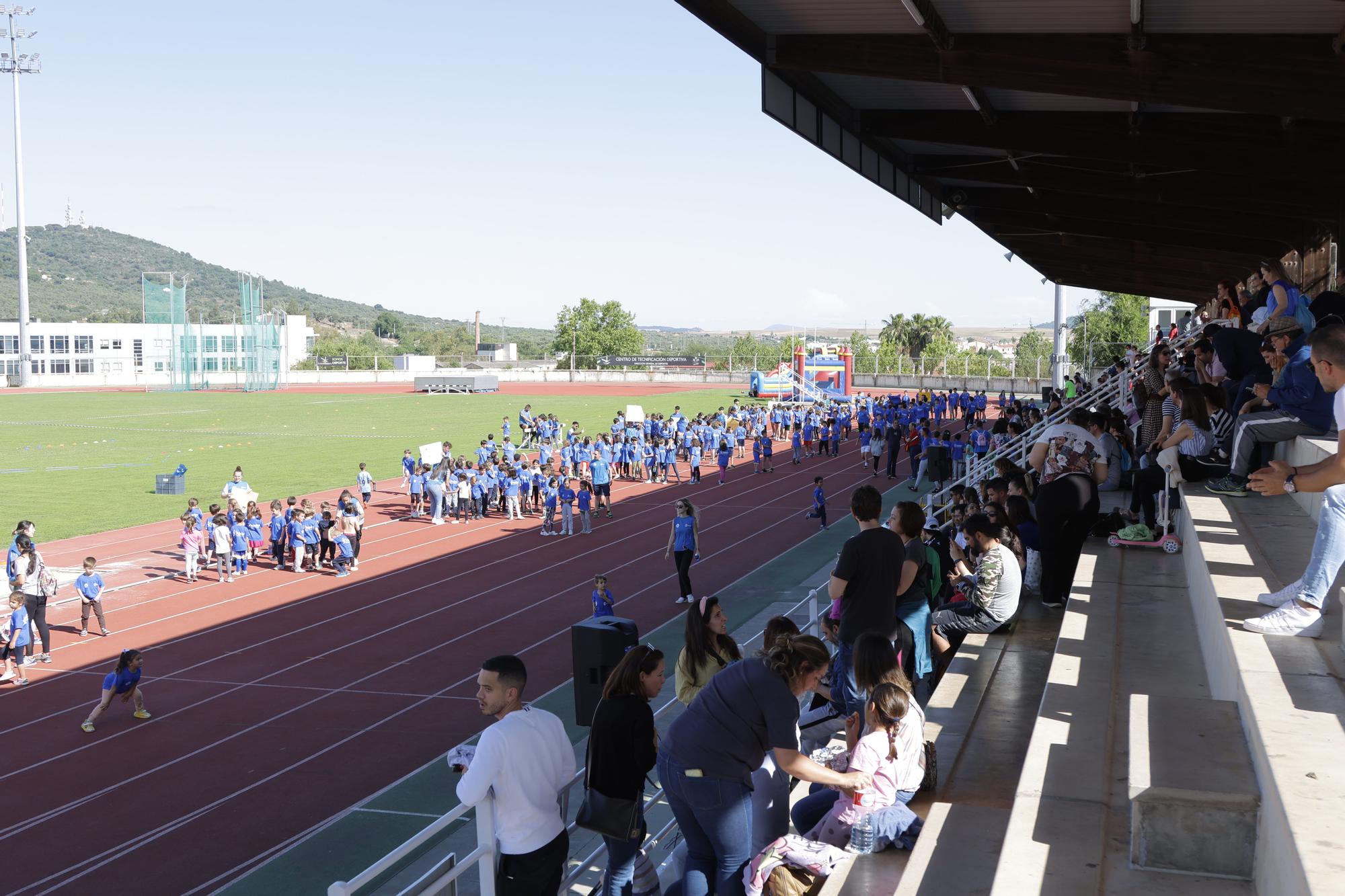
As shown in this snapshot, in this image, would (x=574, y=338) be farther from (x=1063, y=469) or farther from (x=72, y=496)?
(x=1063, y=469)

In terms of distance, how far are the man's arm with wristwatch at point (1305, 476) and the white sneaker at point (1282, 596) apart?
0.42 m

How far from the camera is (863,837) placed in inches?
205

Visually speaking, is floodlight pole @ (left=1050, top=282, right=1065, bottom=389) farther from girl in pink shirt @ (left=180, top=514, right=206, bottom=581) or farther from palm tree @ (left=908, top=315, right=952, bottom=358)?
palm tree @ (left=908, top=315, right=952, bottom=358)

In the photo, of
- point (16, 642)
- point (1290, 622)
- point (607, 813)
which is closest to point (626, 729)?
point (607, 813)

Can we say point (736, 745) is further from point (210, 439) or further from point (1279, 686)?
point (210, 439)

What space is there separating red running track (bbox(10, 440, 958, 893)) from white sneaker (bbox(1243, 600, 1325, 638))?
8008mm

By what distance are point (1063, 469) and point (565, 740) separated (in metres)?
6.47

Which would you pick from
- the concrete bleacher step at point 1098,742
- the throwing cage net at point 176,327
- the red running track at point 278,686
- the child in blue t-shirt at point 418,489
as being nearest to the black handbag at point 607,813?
the concrete bleacher step at point 1098,742

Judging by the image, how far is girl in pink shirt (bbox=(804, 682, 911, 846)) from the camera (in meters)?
5.23

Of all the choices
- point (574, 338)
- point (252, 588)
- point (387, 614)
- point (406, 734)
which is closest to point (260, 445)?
point (252, 588)

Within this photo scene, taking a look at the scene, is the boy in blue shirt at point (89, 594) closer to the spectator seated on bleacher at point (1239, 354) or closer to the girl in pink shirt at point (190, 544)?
the girl in pink shirt at point (190, 544)

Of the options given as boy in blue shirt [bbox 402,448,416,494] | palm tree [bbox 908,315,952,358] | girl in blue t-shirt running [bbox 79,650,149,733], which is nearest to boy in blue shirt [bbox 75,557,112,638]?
girl in blue t-shirt running [bbox 79,650,149,733]

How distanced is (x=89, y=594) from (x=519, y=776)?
1433 centimetres

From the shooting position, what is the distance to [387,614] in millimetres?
18406
